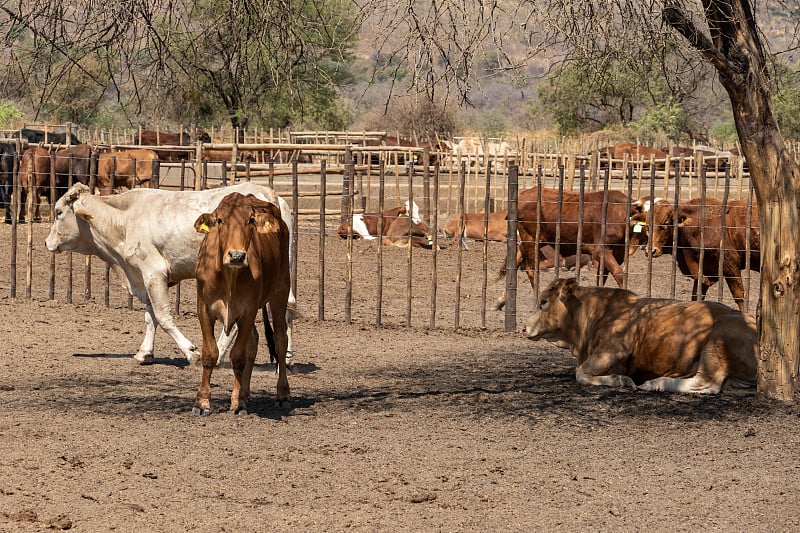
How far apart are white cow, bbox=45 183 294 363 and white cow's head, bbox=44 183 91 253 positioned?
0.01 m

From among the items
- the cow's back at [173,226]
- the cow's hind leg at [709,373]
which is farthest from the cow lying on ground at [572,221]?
the cow's hind leg at [709,373]

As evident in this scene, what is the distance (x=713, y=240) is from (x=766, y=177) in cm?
526

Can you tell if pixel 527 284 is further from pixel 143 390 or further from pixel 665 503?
pixel 665 503

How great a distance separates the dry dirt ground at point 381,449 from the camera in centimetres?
519

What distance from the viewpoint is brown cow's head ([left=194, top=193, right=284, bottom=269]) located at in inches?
262

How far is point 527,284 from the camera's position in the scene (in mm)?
15320

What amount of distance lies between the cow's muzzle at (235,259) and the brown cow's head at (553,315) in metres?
3.22

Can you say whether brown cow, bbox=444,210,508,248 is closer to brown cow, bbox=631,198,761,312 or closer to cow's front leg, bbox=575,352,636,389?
brown cow, bbox=631,198,761,312

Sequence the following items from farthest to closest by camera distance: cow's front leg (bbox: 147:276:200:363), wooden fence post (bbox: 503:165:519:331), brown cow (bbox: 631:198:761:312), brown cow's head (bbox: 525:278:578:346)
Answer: brown cow (bbox: 631:198:761:312)
wooden fence post (bbox: 503:165:519:331)
cow's front leg (bbox: 147:276:200:363)
brown cow's head (bbox: 525:278:578:346)

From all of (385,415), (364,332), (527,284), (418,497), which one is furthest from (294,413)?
(527,284)

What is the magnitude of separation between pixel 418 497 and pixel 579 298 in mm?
3867

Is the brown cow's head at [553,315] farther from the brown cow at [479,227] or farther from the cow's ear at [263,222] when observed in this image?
the brown cow at [479,227]

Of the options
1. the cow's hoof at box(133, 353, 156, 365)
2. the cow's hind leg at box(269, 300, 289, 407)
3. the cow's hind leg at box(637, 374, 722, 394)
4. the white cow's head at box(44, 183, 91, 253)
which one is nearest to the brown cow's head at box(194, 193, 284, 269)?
the cow's hind leg at box(269, 300, 289, 407)

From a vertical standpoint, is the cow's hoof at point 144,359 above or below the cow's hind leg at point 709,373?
below
